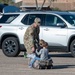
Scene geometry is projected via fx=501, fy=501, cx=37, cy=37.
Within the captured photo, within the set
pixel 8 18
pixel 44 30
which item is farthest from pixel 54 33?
pixel 8 18

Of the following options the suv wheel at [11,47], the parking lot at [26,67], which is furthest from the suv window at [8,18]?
the parking lot at [26,67]

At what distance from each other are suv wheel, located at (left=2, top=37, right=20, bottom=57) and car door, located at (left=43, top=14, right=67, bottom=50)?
46.9 inches

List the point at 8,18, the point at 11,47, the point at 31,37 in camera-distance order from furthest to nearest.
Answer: the point at 8,18, the point at 11,47, the point at 31,37

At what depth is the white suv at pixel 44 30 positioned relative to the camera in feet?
60.0

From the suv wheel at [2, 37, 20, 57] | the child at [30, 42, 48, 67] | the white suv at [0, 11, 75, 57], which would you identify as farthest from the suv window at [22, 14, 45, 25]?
the child at [30, 42, 48, 67]

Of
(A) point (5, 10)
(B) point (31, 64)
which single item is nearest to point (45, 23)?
(B) point (31, 64)

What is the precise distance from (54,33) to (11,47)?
177 centimetres

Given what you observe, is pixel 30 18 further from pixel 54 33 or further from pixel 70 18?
pixel 70 18

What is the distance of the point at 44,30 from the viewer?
18.5 meters

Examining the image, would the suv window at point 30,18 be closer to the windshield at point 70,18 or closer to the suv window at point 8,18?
the suv window at point 8,18

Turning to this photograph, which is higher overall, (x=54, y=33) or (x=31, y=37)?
(x=31, y=37)

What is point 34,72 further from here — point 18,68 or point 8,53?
point 8,53

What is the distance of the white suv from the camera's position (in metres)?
18.3

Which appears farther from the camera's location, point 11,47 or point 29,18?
point 29,18
